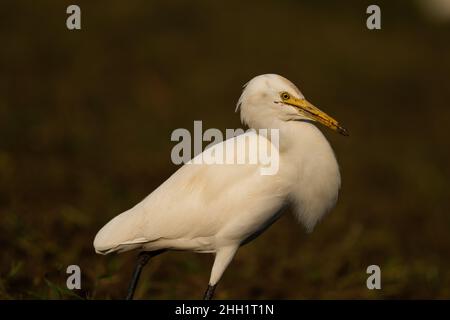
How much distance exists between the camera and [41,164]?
27.0ft

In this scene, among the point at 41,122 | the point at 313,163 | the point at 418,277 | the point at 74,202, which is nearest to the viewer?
the point at 313,163

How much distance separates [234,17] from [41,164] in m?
7.66

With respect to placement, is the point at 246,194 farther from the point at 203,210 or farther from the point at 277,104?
the point at 277,104

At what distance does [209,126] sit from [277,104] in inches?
256

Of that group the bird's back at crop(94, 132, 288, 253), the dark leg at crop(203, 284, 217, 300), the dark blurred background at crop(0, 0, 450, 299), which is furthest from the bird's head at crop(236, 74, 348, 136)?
the dark blurred background at crop(0, 0, 450, 299)

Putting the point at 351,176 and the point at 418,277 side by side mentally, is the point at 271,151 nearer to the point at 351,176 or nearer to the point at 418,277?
the point at 418,277

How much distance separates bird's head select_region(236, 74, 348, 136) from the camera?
381 cm

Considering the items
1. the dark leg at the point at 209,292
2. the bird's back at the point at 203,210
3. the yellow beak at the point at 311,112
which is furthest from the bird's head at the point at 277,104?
the dark leg at the point at 209,292

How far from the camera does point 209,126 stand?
10312 millimetres

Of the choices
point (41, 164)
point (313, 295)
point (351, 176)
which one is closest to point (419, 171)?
point (351, 176)

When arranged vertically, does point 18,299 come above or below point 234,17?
below

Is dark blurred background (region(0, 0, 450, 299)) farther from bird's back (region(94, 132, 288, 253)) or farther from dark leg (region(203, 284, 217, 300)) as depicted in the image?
dark leg (region(203, 284, 217, 300))

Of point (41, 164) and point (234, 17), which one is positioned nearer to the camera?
point (41, 164)

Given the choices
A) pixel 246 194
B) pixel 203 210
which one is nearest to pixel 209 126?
pixel 203 210
